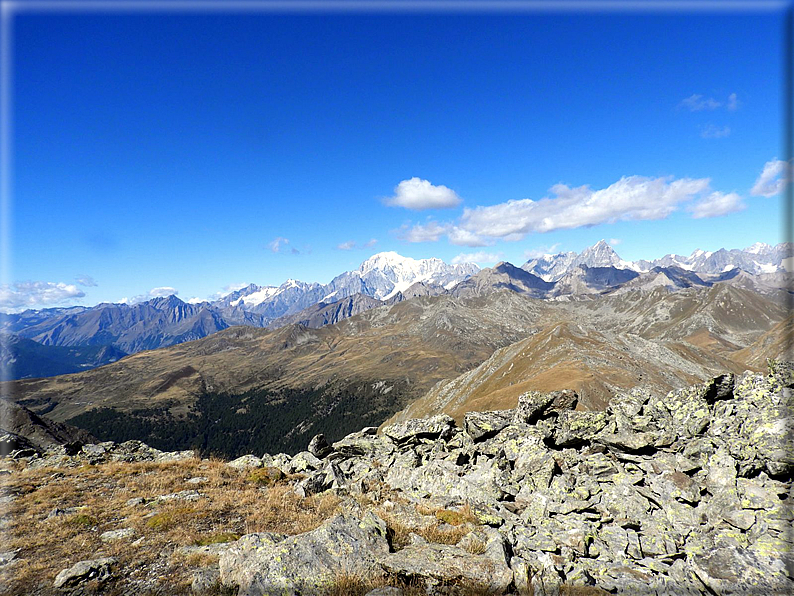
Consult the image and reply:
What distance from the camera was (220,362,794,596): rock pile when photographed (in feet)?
43.0

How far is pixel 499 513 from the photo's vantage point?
2114 centimetres

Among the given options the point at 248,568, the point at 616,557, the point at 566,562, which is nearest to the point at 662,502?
the point at 616,557

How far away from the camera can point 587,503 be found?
20.9 metres

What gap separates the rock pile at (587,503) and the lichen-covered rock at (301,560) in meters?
0.05

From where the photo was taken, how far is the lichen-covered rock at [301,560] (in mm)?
11672

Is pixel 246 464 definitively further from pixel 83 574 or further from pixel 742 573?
pixel 742 573

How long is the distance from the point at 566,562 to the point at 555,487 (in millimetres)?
7896

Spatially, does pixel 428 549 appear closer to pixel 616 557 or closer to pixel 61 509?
pixel 616 557

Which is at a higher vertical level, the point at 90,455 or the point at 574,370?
the point at 90,455

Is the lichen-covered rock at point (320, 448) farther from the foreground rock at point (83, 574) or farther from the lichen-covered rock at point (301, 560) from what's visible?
the foreground rock at point (83, 574)

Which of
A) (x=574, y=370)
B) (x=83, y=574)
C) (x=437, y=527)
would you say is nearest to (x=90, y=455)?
(x=83, y=574)

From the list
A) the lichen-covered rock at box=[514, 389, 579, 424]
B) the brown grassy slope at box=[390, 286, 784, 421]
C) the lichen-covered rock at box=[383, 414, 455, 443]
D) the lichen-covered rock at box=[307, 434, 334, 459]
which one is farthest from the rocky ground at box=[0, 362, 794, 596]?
the brown grassy slope at box=[390, 286, 784, 421]

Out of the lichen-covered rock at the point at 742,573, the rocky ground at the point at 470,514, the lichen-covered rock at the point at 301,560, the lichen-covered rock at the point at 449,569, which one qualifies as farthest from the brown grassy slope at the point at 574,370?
the lichen-covered rock at the point at 301,560

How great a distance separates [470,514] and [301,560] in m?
11.5
